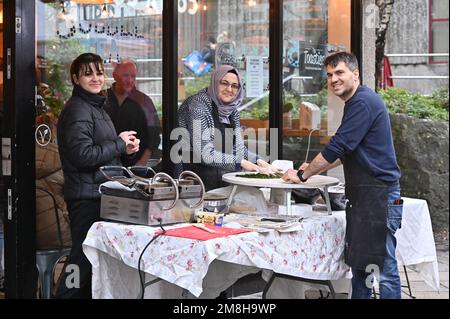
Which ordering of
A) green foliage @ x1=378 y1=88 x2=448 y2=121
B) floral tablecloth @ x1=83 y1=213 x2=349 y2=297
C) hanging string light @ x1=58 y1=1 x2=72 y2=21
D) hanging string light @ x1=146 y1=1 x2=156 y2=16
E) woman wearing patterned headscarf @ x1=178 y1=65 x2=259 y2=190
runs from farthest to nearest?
green foliage @ x1=378 y1=88 x2=448 y2=121 < hanging string light @ x1=146 y1=1 x2=156 y2=16 < woman wearing patterned headscarf @ x1=178 y1=65 x2=259 y2=190 < hanging string light @ x1=58 y1=1 x2=72 y2=21 < floral tablecloth @ x1=83 y1=213 x2=349 y2=297

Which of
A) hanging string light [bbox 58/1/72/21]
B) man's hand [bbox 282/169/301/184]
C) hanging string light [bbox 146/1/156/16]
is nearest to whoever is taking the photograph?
man's hand [bbox 282/169/301/184]

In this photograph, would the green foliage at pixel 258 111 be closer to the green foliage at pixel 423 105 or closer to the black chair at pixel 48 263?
the black chair at pixel 48 263

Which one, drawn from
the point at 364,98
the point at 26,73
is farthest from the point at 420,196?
the point at 26,73

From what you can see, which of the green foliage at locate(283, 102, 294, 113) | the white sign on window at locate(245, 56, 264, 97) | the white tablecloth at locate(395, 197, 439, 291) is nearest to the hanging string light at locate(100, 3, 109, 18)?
the white sign on window at locate(245, 56, 264, 97)

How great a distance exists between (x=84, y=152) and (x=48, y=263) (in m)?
0.80

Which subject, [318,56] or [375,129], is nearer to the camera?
[375,129]

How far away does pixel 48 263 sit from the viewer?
15.7ft

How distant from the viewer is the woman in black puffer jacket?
182 inches

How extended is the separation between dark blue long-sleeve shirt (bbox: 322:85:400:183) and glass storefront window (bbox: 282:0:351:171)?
7.02 feet

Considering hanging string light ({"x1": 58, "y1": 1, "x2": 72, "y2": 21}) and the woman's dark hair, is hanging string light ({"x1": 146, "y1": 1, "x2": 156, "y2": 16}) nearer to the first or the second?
hanging string light ({"x1": 58, "y1": 1, "x2": 72, "y2": 21})
